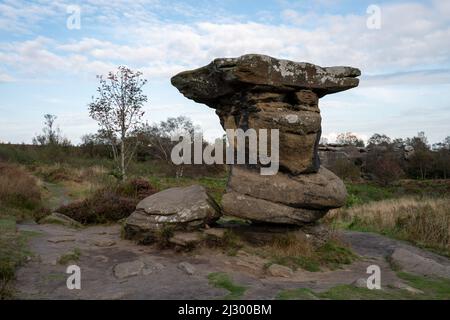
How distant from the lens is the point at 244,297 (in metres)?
6.05

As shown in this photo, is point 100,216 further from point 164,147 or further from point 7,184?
point 164,147

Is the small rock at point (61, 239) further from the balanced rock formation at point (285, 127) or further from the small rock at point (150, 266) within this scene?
the balanced rock formation at point (285, 127)

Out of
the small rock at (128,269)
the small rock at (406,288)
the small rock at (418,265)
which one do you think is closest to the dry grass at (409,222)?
the small rock at (418,265)

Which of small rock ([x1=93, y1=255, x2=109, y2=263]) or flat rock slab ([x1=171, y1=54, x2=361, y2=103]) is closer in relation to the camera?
small rock ([x1=93, y1=255, x2=109, y2=263])

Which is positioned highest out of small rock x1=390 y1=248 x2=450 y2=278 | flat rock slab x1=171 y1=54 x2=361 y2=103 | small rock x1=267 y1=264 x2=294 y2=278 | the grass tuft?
flat rock slab x1=171 y1=54 x2=361 y2=103

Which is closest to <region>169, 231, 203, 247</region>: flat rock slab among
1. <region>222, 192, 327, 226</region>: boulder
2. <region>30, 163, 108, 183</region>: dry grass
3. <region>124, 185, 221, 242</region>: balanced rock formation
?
<region>124, 185, 221, 242</region>: balanced rock formation

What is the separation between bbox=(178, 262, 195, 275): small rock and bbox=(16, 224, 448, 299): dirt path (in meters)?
0.03

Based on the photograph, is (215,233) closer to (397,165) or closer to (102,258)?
(102,258)

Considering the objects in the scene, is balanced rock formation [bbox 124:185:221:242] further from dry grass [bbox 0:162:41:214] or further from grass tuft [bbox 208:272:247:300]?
dry grass [bbox 0:162:41:214]

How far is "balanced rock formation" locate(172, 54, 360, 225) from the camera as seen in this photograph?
888 cm

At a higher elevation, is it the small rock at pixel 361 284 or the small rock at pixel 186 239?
the small rock at pixel 186 239

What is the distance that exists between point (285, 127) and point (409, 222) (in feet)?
21.2

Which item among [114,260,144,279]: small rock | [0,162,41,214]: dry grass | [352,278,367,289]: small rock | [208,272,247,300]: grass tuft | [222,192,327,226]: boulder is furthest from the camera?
[0,162,41,214]: dry grass

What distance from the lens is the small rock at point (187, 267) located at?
745 cm
